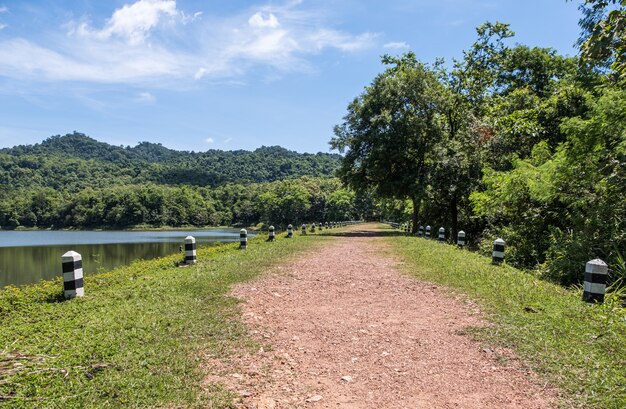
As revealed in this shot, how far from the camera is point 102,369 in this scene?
4496 millimetres

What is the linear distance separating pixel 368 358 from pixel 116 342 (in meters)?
3.08

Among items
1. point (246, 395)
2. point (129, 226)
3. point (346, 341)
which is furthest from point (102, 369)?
point (129, 226)

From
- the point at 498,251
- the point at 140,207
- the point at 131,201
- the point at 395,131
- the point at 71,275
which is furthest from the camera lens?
the point at 140,207

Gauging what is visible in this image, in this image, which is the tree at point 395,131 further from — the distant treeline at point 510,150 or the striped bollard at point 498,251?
the striped bollard at point 498,251

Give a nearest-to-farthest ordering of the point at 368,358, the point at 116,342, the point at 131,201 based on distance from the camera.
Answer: the point at 368,358 → the point at 116,342 → the point at 131,201

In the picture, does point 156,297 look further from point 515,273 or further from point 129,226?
point 129,226

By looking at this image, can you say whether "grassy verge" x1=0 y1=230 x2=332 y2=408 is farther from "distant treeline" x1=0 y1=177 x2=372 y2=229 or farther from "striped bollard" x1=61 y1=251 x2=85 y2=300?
"distant treeline" x1=0 y1=177 x2=372 y2=229

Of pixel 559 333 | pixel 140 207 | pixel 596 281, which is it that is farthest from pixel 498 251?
pixel 140 207

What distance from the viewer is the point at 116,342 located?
5254 mm

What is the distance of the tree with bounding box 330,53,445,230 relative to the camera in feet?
94.7

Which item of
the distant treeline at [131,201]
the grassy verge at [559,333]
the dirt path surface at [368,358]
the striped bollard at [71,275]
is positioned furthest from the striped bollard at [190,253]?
the distant treeline at [131,201]

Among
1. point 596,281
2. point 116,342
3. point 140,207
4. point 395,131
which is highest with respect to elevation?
point 395,131

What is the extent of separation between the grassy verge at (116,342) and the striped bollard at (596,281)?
6.00 meters

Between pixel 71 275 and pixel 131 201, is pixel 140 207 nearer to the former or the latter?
pixel 131 201
